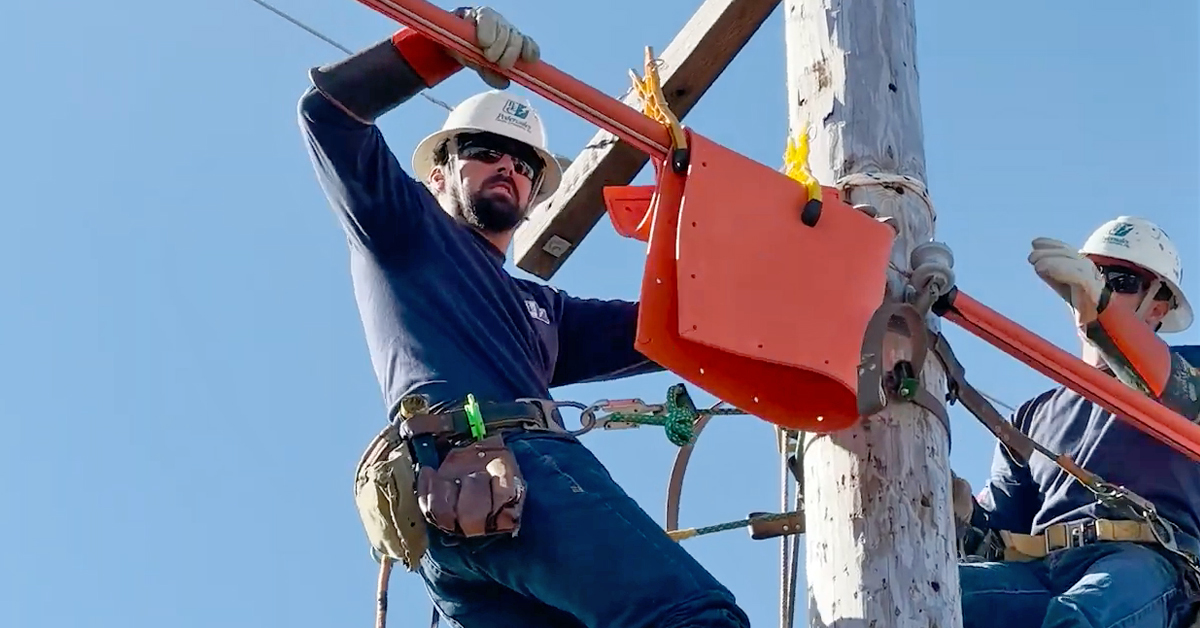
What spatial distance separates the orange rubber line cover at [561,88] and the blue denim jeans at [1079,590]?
4.61 ft

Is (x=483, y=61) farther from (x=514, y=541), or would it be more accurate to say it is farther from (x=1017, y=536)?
(x=1017, y=536)

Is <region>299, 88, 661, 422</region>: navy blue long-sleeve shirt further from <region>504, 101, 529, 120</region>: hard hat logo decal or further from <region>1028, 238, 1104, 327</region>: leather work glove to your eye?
<region>1028, 238, 1104, 327</region>: leather work glove

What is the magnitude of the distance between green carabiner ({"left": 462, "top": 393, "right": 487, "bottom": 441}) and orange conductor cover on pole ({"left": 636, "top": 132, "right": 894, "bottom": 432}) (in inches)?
13.7

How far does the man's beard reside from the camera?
3.96 meters

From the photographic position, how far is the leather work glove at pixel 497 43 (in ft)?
10.7

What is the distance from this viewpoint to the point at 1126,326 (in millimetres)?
4070

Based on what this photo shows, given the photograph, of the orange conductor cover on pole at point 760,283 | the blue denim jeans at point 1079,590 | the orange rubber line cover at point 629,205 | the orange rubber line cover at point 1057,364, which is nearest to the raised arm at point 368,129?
the orange rubber line cover at point 629,205

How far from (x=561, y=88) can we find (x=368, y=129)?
0.46 metres

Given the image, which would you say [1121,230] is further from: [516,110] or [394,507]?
[394,507]

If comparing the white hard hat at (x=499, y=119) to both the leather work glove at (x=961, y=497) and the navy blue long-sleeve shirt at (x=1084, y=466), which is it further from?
the navy blue long-sleeve shirt at (x=1084, y=466)

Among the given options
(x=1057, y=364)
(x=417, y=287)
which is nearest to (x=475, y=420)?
(x=417, y=287)

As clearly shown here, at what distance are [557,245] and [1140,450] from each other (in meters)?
1.79

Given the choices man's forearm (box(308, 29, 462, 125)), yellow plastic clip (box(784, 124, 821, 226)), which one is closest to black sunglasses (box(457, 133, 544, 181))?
man's forearm (box(308, 29, 462, 125))

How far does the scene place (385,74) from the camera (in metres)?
3.44
